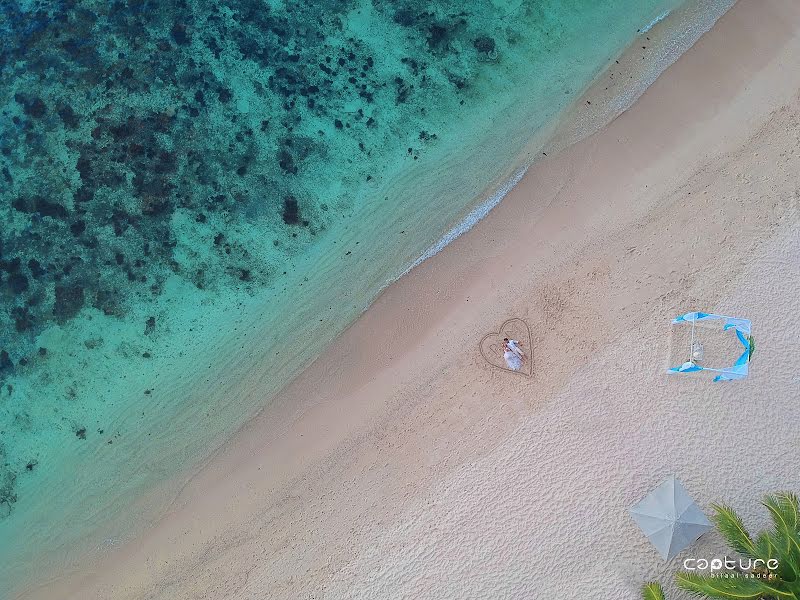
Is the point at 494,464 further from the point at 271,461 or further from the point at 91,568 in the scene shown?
the point at 91,568

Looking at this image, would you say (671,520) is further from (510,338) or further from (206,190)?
(206,190)

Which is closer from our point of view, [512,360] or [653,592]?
[653,592]

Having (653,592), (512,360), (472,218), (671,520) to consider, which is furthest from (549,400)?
(472,218)

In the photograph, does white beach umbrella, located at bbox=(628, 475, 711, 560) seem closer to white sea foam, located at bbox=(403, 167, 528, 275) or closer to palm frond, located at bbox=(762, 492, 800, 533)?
palm frond, located at bbox=(762, 492, 800, 533)

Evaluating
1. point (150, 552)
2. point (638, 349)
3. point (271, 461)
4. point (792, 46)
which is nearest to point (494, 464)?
point (638, 349)

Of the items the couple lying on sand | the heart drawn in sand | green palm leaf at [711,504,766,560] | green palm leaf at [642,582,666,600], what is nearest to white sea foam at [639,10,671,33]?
the heart drawn in sand

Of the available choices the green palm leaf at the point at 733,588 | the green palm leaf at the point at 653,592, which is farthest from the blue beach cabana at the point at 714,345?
the green palm leaf at the point at 653,592
